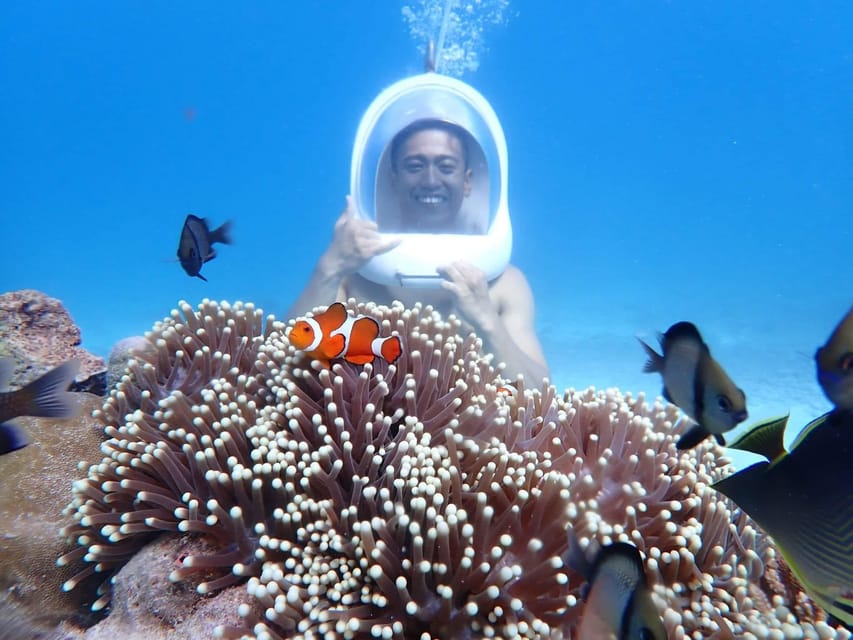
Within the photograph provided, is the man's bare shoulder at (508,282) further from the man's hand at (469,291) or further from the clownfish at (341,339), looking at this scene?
the clownfish at (341,339)

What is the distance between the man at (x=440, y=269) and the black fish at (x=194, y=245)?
59.7 inches

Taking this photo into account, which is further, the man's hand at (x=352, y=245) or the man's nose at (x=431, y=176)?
the man's nose at (x=431, y=176)

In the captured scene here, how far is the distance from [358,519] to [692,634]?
103cm

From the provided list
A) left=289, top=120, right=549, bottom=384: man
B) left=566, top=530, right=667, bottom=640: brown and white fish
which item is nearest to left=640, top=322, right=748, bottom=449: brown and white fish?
left=566, top=530, right=667, bottom=640: brown and white fish

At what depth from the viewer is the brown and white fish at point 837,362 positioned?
1188 mm

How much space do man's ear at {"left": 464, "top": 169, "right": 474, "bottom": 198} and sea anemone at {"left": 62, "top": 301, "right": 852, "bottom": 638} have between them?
4.31m

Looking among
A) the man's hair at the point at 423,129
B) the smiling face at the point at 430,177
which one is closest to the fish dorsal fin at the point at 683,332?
the smiling face at the point at 430,177

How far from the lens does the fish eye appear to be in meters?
1.38

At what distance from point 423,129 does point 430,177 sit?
580 millimetres

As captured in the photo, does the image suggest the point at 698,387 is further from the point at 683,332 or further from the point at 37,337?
Result: the point at 37,337

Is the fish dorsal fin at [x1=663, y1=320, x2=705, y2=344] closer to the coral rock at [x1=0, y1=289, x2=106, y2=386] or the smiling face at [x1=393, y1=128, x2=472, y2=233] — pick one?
the coral rock at [x1=0, y1=289, x2=106, y2=386]

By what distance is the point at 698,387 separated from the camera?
4.71 ft

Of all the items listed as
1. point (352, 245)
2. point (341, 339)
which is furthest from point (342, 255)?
point (341, 339)

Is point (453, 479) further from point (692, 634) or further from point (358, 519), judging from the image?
point (692, 634)
